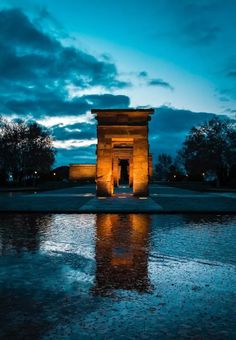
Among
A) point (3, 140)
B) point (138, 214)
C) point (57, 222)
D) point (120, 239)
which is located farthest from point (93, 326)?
point (3, 140)

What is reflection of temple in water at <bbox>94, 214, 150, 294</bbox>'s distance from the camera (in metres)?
5.61

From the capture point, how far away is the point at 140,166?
26.3 metres

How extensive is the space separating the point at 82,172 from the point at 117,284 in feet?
262

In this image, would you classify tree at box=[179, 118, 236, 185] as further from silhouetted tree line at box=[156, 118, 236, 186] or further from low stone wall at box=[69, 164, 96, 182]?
low stone wall at box=[69, 164, 96, 182]

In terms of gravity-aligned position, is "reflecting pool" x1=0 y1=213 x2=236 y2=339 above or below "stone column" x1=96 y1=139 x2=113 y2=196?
below

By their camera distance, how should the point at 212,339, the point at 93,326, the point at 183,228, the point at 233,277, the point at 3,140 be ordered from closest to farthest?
1. the point at 212,339
2. the point at 93,326
3. the point at 233,277
4. the point at 183,228
5. the point at 3,140

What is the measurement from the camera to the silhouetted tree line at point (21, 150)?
5116 cm

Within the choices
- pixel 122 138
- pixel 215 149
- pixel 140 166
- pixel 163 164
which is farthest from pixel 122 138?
pixel 163 164

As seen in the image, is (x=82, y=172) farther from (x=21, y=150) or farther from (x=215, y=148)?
(x=215, y=148)

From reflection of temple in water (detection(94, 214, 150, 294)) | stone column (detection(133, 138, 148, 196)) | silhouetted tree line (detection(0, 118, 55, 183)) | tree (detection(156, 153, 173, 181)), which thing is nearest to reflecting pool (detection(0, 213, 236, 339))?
reflection of temple in water (detection(94, 214, 150, 294))

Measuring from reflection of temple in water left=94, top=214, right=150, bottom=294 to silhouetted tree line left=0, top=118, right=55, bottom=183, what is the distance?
134 feet

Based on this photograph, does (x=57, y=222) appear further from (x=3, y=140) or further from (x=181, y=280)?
→ (x=3, y=140)

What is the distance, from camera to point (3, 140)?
50875 mm

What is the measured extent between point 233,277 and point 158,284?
127 cm
